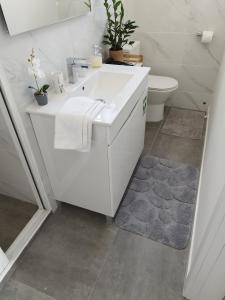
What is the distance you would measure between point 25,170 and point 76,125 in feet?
1.77

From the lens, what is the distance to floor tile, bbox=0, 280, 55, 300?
1.22 metres

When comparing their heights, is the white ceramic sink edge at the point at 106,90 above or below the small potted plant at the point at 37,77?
below

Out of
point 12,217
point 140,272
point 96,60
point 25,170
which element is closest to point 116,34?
point 96,60

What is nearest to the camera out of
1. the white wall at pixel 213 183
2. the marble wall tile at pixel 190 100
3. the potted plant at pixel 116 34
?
the white wall at pixel 213 183

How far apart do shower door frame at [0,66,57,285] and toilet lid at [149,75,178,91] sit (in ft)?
5.08

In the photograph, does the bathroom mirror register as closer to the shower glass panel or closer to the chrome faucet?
the chrome faucet

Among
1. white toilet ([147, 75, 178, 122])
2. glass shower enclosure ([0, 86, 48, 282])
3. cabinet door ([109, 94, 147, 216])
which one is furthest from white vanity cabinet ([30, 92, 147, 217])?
white toilet ([147, 75, 178, 122])

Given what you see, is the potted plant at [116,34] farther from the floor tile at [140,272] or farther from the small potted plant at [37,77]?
the floor tile at [140,272]

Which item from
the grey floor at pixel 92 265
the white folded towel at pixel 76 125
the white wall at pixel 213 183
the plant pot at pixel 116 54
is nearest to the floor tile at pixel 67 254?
the grey floor at pixel 92 265

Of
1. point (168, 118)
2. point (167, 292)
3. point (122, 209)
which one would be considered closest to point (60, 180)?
point (122, 209)

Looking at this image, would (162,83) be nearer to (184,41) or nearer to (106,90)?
(184,41)

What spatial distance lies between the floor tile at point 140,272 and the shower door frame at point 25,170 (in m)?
0.54

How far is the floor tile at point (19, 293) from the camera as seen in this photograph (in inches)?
48.0

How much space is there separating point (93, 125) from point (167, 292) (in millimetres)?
1009
